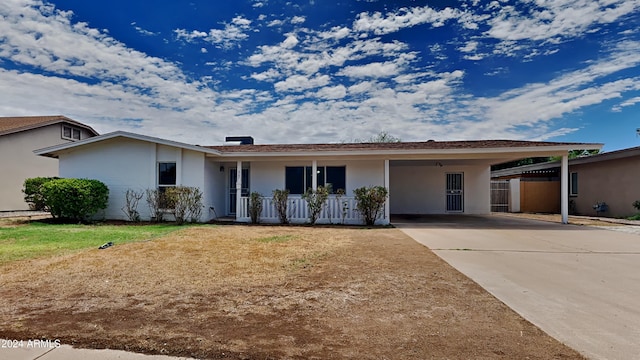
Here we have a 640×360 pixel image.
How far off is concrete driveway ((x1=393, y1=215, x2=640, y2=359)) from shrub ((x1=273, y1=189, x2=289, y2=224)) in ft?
15.8

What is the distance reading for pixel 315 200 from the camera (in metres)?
12.3

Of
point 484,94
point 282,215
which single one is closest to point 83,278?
point 282,215

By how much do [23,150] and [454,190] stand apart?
22208 mm

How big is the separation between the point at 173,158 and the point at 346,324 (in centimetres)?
1149

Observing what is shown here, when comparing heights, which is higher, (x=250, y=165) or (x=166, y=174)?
(x=250, y=165)

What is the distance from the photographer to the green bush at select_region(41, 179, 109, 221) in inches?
460

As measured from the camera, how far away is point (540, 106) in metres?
18.6

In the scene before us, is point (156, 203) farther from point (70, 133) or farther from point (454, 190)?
point (454, 190)

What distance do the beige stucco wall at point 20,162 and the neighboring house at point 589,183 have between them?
25.9 meters

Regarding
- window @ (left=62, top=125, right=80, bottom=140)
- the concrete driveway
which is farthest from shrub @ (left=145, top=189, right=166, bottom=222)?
window @ (left=62, top=125, right=80, bottom=140)

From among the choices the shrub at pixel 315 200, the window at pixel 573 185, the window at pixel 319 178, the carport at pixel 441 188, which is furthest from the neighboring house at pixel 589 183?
the shrub at pixel 315 200

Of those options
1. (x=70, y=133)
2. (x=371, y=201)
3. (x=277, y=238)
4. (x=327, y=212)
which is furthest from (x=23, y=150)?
(x=371, y=201)

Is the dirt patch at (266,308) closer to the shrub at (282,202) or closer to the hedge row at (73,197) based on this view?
the shrub at (282,202)

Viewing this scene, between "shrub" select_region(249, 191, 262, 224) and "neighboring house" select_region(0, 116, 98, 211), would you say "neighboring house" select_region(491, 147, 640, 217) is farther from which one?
"neighboring house" select_region(0, 116, 98, 211)
